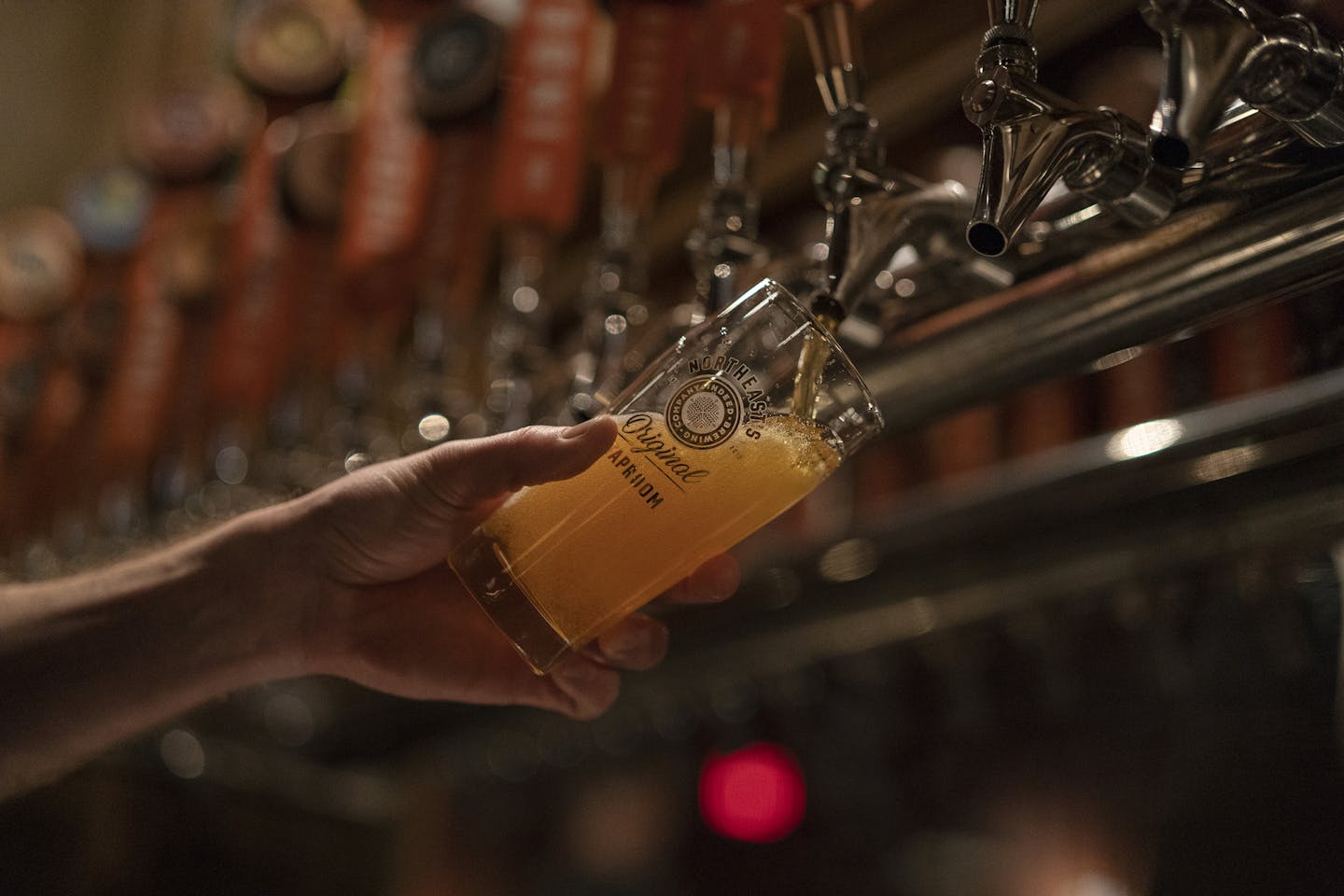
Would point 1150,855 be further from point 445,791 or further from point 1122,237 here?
point 445,791

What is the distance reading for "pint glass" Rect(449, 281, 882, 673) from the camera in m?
0.82

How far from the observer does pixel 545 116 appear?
149 cm

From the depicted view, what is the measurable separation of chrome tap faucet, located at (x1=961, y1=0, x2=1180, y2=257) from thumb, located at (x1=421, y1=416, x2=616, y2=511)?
0.90 ft

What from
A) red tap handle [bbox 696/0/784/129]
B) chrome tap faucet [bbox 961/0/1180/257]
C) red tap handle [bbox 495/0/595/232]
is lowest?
red tap handle [bbox 495/0/595/232]

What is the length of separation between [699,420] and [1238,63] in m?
0.42

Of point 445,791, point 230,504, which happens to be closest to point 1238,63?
point 230,504

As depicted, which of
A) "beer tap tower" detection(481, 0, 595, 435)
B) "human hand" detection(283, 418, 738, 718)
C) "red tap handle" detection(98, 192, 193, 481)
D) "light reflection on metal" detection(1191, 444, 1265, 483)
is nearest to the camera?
"human hand" detection(283, 418, 738, 718)

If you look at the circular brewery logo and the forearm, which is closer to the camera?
the circular brewery logo

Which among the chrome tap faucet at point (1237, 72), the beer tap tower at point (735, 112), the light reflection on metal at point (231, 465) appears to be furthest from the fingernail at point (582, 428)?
the light reflection on metal at point (231, 465)

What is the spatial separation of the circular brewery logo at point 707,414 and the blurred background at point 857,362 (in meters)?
0.16

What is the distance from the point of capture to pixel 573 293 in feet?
8.20

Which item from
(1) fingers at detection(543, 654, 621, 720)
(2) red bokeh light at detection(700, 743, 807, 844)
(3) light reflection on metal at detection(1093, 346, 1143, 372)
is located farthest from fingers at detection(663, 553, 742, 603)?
(2) red bokeh light at detection(700, 743, 807, 844)

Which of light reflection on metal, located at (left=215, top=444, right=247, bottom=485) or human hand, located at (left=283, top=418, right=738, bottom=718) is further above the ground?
human hand, located at (left=283, top=418, right=738, bottom=718)

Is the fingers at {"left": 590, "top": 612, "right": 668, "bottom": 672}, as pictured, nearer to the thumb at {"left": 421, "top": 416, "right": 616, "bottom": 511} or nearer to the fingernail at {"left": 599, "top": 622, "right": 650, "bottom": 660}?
the fingernail at {"left": 599, "top": 622, "right": 650, "bottom": 660}
